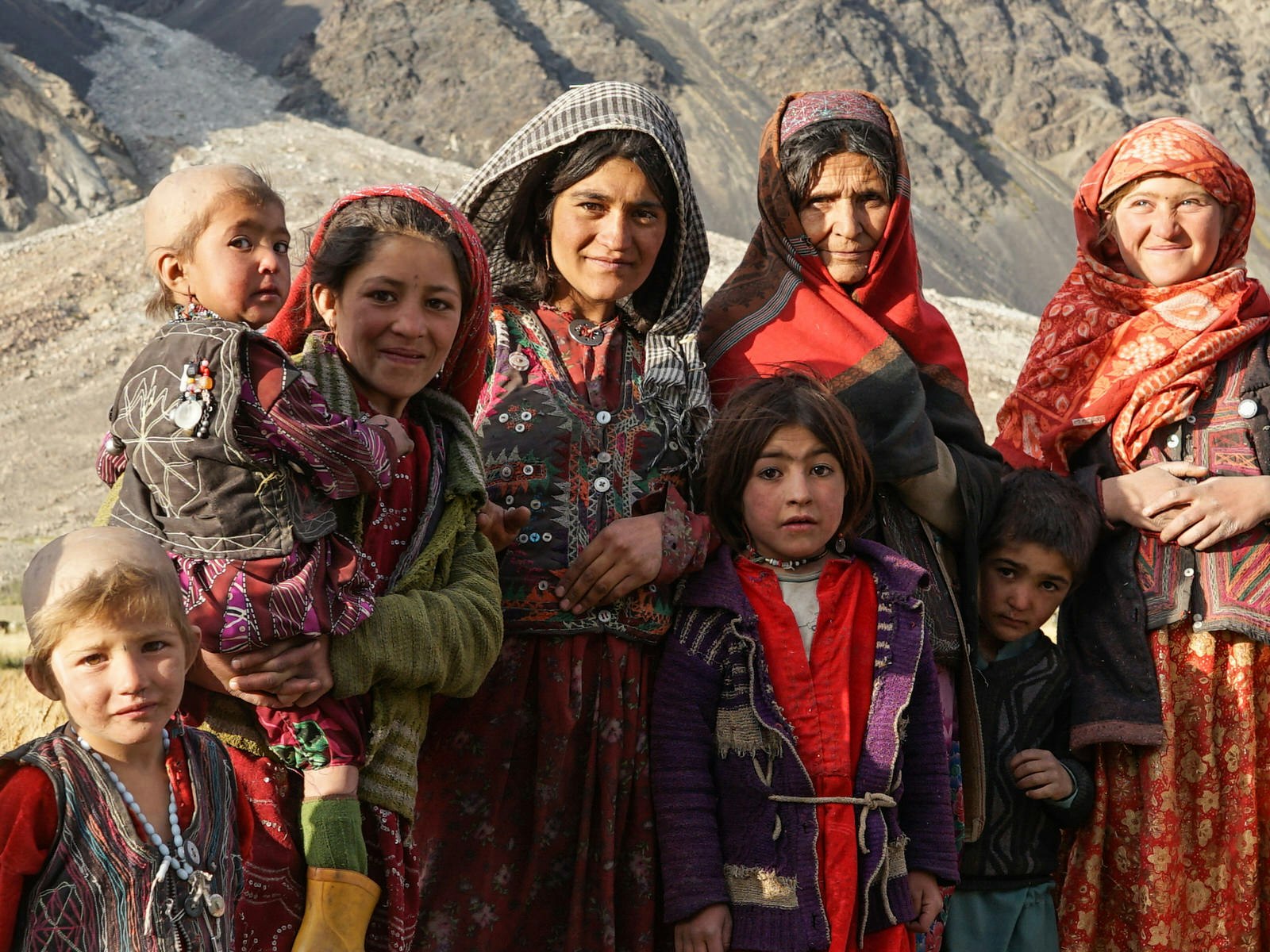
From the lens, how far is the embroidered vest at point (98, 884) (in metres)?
1.77

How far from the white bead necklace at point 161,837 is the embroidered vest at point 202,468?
0.34 m

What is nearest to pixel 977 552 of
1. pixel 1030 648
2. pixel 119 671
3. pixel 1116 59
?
pixel 1030 648

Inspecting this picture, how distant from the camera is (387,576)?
2352mm

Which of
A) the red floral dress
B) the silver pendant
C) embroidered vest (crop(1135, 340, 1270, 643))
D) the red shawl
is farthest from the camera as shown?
embroidered vest (crop(1135, 340, 1270, 643))

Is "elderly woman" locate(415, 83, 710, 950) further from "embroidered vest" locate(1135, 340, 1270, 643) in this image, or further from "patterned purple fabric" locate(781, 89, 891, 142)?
"embroidered vest" locate(1135, 340, 1270, 643)

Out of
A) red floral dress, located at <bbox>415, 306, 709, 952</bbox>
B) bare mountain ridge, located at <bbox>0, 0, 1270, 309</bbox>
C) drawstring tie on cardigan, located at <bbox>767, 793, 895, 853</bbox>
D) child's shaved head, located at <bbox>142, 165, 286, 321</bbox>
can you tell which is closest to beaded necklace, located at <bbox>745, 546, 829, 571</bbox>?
red floral dress, located at <bbox>415, 306, 709, 952</bbox>

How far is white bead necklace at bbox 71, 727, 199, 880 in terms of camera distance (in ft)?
6.11

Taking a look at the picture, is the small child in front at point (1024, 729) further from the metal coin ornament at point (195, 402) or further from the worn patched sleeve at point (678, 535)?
the metal coin ornament at point (195, 402)

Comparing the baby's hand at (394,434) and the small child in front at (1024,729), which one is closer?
the baby's hand at (394,434)

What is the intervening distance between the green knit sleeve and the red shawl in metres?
0.83

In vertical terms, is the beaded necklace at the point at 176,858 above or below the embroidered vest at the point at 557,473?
below

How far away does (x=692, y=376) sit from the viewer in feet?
9.50

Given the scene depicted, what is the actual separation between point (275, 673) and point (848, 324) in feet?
5.16

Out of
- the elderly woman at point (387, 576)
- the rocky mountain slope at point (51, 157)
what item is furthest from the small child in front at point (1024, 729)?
the rocky mountain slope at point (51, 157)
